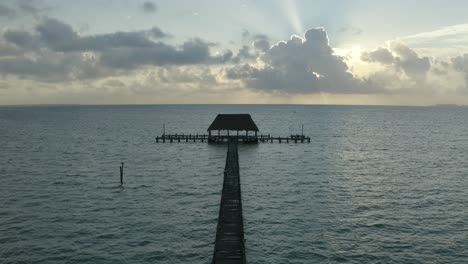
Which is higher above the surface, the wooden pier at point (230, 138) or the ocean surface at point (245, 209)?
the wooden pier at point (230, 138)

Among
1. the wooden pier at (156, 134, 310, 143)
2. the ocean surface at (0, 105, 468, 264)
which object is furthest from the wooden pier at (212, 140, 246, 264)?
the wooden pier at (156, 134, 310, 143)

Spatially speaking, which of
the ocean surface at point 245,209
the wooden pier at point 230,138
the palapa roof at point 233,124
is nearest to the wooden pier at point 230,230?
the ocean surface at point 245,209

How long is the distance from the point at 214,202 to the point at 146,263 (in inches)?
469

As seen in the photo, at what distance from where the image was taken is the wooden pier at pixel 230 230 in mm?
19422

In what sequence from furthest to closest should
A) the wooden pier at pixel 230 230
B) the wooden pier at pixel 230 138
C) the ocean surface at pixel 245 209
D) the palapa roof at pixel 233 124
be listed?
Answer: the wooden pier at pixel 230 138 < the palapa roof at pixel 233 124 < the ocean surface at pixel 245 209 < the wooden pier at pixel 230 230

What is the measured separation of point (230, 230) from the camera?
22.7 meters

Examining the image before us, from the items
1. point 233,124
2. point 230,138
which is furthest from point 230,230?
point 230,138

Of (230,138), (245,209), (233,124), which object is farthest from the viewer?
(230,138)

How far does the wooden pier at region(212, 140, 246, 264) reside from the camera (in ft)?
63.7

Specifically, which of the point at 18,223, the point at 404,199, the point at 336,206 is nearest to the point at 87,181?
the point at 18,223

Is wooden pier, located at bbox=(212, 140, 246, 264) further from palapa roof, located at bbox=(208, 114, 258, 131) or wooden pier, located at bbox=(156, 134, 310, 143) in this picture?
wooden pier, located at bbox=(156, 134, 310, 143)

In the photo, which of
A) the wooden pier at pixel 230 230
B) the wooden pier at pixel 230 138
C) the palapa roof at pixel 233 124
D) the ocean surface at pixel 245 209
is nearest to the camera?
the wooden pier at pixel 230 230

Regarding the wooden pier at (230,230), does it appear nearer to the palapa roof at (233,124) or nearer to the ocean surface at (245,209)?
the ocean surface at (245,209)

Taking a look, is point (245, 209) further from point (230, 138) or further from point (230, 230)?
point (230, 138)
